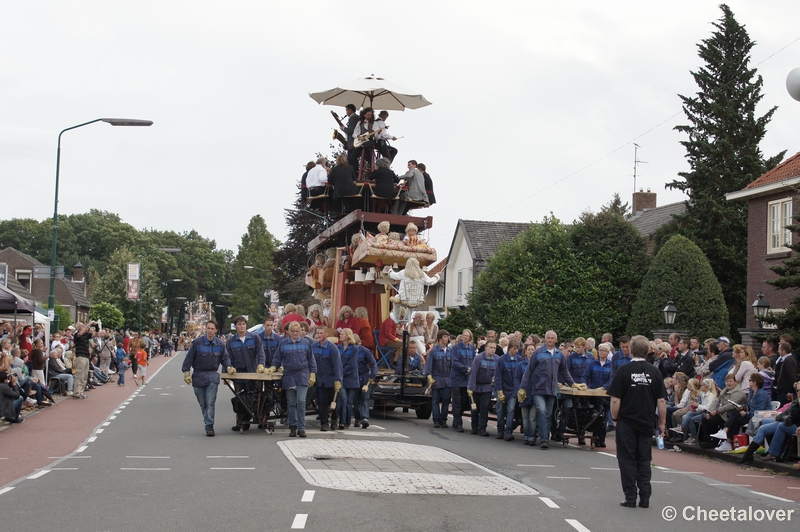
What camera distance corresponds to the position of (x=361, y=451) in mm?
12539

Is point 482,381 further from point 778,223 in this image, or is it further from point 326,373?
point 778,223

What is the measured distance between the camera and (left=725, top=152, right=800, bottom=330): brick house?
92.3 feet

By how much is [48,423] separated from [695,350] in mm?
12717

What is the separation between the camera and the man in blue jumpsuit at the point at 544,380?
14.7 meters

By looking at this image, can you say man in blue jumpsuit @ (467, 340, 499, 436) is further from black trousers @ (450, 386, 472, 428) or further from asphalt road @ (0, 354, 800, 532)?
asphalt road @ (0, 354, 800, 532)

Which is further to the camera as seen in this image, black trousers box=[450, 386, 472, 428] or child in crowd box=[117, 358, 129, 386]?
child in crowd box=[117, 358, 129, 386]

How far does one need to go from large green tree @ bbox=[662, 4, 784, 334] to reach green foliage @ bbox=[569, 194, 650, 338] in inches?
82.8

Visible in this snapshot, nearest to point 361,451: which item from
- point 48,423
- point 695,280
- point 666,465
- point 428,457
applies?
point 428,457

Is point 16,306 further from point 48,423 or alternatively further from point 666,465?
point 666,465

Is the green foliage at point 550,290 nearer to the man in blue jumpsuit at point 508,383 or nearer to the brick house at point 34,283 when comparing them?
the man in blue jumpsuit at point 508,383

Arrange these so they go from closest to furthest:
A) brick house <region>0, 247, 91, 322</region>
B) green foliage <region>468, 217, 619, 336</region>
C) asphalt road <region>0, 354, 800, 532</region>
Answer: asphalt road <region>0, 354, 800, 532</region>, green foliage <region>468, 217, 619, 336</region>, brick house <region>0, 247, 91, 322</region>

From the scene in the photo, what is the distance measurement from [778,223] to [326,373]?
737 inches

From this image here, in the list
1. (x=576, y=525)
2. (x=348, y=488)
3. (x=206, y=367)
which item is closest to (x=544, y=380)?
(x=206, y=367)

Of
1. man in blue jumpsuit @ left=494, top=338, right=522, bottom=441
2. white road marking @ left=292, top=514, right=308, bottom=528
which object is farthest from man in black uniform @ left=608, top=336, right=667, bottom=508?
man in blue jumpsuit @ left=494, top=338, right=522, bottom=441
